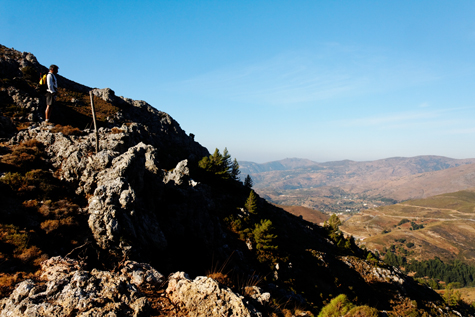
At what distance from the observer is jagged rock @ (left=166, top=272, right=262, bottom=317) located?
6707mm

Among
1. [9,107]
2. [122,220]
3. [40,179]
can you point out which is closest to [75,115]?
[9,107]

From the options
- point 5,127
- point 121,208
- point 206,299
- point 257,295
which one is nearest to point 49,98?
point 5,127

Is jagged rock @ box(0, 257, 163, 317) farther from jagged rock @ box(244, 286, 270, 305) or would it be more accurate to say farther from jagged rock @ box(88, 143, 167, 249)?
jagged rock @ box(88, 143, 167, 249)

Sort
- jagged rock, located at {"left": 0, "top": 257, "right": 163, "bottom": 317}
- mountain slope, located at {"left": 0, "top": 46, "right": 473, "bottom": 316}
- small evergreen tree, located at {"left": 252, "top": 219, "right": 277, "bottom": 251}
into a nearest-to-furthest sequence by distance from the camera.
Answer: jagged rock, located at {"left": 0, "top": 257, "right": 163, "bottom": 317}
mountain slope, located at {"left": 0, "top": 46, "right": 473, "bottom": 316}
small evergreen tree, located at {"left": 252, "top": 219, "right": 277, "bottom": 251}

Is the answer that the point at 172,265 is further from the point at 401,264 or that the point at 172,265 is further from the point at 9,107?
the point at 401,264

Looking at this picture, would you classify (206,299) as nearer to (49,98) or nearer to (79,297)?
(79,297)

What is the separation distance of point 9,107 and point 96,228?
36043mm

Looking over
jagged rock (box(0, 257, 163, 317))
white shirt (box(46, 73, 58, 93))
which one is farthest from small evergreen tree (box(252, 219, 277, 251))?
white shirt (box(46, 73, 58, 93))

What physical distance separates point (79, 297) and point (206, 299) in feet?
13.2

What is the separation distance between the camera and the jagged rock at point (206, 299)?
22.0 ft

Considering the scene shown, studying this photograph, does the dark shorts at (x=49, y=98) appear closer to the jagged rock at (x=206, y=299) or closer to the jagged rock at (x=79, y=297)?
the jagged rock at (x=79, y=297)

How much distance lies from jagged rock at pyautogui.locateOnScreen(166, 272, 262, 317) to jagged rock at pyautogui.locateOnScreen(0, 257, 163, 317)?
121cm

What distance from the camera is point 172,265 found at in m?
14.4

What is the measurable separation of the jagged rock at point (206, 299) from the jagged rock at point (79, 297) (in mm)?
1212
